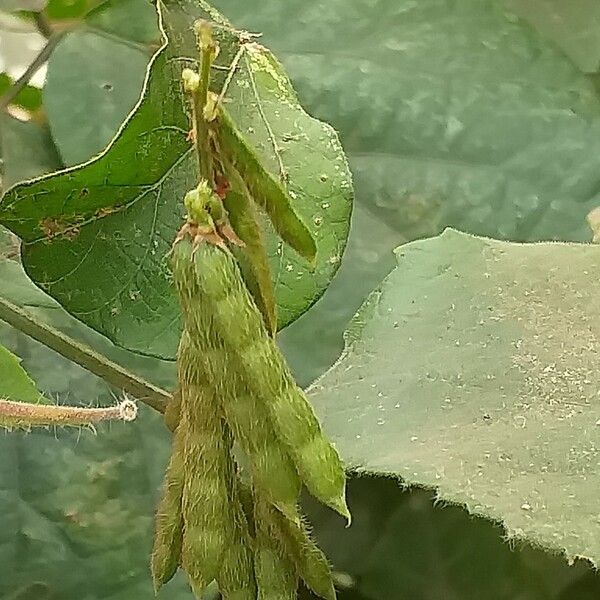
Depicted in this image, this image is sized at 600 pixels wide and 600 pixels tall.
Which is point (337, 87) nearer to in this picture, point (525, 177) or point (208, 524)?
point (525, 177)

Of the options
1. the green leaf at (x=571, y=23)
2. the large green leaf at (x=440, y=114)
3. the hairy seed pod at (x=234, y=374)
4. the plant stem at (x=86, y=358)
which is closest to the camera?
the hairy seed pod at (x=234, y=374)

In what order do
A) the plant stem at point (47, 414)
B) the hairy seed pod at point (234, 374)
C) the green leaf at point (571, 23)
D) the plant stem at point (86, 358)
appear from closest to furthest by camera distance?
the hairy seed pod at point (234, 374), the plant stem at point (47, 414), the plant stem at point (86, 358), the green leaf at point (571, 23)

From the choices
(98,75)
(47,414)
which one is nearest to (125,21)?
(98,75)

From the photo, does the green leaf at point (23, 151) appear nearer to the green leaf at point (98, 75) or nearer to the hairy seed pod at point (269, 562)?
the green leaf at point (98, 75)

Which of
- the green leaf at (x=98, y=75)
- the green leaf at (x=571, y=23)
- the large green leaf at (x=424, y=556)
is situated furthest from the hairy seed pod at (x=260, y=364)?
the green leaf at (x=571, y=23)

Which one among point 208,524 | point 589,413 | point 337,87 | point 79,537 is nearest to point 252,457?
point 208,524

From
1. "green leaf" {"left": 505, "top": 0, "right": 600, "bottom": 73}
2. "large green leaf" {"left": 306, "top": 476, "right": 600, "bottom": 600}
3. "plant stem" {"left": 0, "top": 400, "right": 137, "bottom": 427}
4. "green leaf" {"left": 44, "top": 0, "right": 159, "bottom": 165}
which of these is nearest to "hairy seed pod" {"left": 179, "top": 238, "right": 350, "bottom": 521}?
"plant stem" {"left": 0, "top": 400, "right": 137, "bottom": 427}

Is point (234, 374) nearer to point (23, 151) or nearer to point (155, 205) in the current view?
point (155, 205)
